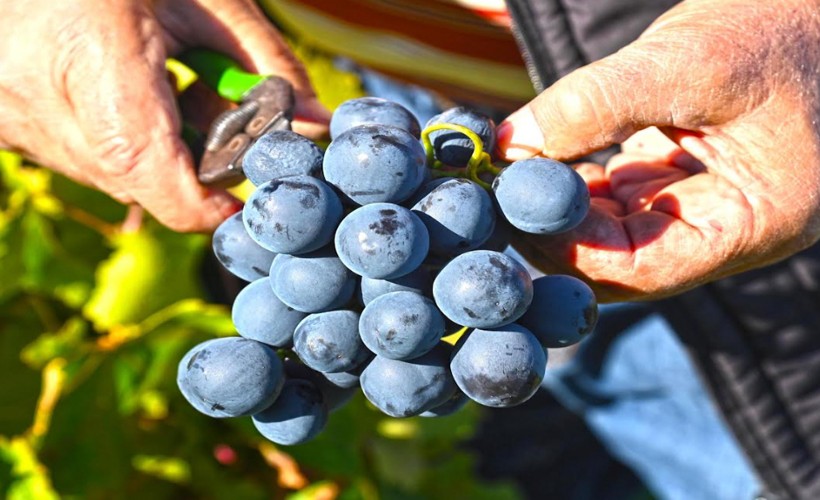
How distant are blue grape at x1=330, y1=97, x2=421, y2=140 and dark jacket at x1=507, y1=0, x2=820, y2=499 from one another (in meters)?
0.38

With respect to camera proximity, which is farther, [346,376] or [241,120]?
[241,120]

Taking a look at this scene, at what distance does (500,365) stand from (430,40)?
2.62ft

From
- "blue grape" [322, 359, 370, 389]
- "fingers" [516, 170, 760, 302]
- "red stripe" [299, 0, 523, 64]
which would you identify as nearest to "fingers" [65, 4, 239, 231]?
"blue grape" [322, 359, 370, 389]

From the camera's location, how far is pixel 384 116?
797mm

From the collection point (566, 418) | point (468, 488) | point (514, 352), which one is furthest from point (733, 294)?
point (566, 418)

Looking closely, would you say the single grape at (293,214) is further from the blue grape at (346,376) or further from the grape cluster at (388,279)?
the blue grape at (346,376)

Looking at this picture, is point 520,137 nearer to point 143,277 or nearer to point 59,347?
point 143,277

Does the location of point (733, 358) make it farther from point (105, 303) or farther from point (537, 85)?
point (105, 303)

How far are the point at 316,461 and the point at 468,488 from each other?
571 millimetres

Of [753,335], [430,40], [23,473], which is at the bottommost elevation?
[753,335]

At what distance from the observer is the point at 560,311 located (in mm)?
742

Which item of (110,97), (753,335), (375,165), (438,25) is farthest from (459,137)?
(753,335)

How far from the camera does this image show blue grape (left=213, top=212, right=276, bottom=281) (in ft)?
2.58

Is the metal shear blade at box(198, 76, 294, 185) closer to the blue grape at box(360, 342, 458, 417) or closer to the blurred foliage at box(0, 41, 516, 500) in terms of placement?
the blue grape at box(360, 342, 458, 417)
